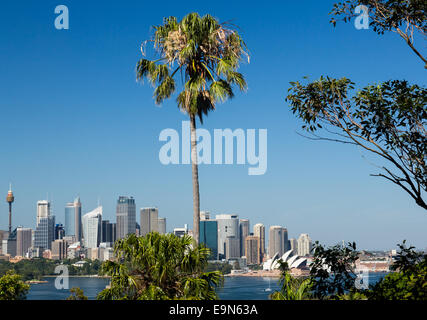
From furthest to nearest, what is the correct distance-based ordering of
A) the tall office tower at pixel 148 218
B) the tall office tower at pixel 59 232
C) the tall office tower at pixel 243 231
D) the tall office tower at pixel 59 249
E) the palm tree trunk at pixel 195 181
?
the tall office tower at pixel 59 232 → the tall office tower at pixel 148 218 → the tall office tower at pixel 59 249 → the tall office tower at pixel 243 231 → the palm tree trunk at pixel 195 181

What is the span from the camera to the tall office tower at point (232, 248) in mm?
139125

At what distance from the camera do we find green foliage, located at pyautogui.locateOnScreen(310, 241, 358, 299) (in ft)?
17.4

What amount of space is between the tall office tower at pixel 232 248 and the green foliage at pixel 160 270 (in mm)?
130411

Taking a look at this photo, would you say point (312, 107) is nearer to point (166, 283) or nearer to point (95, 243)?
point (166, 283)

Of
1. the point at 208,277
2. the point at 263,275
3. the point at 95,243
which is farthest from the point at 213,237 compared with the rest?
the point at 208,277

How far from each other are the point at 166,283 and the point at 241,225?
496 ft

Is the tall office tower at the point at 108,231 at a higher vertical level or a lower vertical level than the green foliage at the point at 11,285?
lower

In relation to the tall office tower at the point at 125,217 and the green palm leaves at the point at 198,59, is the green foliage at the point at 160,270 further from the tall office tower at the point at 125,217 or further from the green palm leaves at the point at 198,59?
the tall office tower at the point at 125,217

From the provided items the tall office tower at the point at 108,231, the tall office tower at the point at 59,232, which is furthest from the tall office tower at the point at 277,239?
the tall office tower at the point at 59,232

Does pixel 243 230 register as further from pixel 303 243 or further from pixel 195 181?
pixel 195 181

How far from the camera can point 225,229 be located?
6009 inches

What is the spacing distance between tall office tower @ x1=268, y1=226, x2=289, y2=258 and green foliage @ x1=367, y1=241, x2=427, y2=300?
141 m
